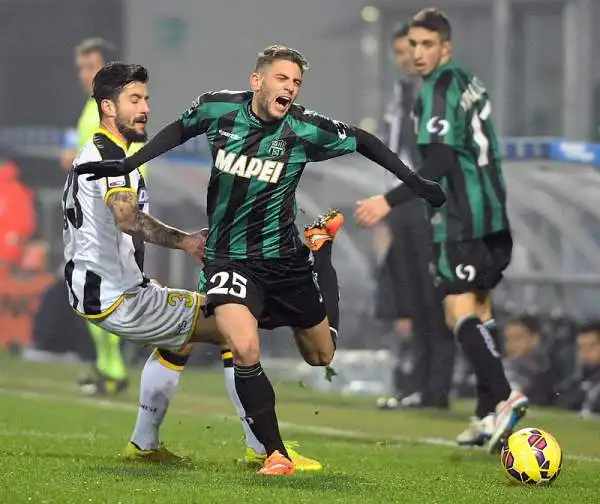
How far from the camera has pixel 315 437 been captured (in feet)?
32.3

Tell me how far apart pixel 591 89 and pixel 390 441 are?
9357 mm

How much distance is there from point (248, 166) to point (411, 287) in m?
5.03

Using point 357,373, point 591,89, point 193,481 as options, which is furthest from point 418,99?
point 591,89

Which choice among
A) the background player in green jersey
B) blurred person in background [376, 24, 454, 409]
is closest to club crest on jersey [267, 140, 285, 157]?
the background player in green jersey

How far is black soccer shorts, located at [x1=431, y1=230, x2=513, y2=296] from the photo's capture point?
9.52 m

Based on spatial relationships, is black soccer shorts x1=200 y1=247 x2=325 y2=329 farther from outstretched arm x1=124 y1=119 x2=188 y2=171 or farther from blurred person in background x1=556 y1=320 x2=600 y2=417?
blurred person in background x1=556 y1=320 x2=600 y2=417

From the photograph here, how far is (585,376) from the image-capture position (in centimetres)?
1211

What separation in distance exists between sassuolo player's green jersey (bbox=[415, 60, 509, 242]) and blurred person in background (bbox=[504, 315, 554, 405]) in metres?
3.04

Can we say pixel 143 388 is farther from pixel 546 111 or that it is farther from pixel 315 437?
pixel 546 111

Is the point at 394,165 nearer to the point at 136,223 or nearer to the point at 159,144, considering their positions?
the point at 159,144

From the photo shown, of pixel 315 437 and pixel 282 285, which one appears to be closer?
pixel 282 285

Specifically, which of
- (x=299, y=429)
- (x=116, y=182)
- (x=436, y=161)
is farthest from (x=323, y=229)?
(x=299, y=429)

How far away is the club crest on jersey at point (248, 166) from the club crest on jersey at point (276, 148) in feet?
0.12

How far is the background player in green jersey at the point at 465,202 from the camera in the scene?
9.46 m
